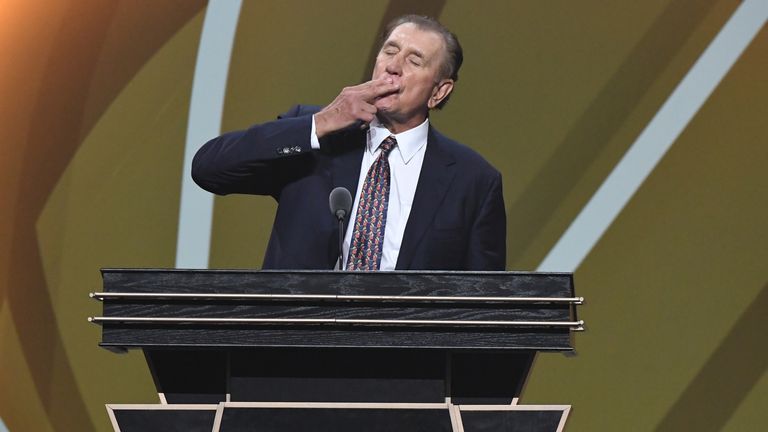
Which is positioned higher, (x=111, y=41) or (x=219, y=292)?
(x=111, y=41)

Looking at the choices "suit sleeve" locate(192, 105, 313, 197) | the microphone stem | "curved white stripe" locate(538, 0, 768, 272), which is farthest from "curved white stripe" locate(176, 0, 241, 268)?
the microphone stem

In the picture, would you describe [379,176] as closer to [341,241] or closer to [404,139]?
[404,139]

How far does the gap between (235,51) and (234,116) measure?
23 cm

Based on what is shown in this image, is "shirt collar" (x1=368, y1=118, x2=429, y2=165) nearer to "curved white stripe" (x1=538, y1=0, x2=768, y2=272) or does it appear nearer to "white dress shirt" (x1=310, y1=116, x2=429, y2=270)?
"white dress shirt" (x1=310, y1=116, x2=429, y2=270)

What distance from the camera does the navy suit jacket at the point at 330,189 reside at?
2281mm

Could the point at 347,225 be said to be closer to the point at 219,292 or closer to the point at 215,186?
the point at 215,186

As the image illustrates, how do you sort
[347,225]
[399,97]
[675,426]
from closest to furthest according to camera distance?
[347,225]
[399,97]
[675,426]

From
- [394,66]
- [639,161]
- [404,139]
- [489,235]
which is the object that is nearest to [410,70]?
[394,66]

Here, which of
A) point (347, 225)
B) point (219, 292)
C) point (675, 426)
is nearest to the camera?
point (219, 292)

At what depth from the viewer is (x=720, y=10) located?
396 cm

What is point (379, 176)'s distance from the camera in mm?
2377

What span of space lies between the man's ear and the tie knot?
216 millimetres

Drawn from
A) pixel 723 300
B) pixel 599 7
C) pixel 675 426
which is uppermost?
pixel 599 7

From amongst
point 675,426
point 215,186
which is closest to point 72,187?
point 215,186
